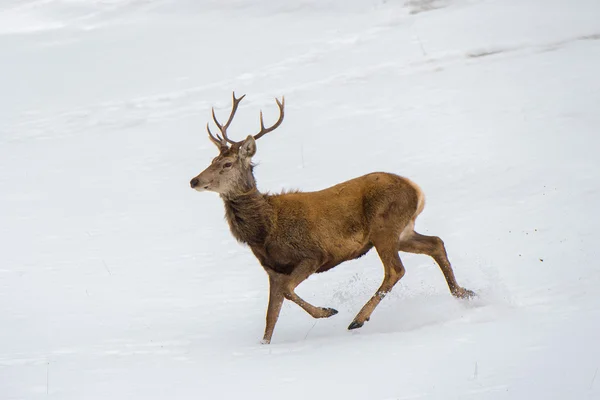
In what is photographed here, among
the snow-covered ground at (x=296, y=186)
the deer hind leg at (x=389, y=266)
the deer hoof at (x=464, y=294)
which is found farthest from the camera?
the deer hoof at (x=464, y=294)

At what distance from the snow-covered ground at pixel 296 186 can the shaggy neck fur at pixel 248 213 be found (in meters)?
0.88

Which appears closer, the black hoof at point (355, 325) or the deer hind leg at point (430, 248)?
the black hoof at point (355, 325)

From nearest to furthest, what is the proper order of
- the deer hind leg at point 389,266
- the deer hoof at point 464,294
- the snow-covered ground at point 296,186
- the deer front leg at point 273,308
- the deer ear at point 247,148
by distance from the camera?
1. the snow-covered ground at point 296,186
2. the deer front leg at point 273,308
3. the deer hind leg at point 389,266
4. the deer hoof at point 464,294
5. the deer ear at point 247,148

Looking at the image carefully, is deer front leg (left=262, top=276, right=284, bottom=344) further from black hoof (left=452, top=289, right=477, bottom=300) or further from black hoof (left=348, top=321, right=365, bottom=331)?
black hoof (left=452, top=289, right=477, bottom=300)

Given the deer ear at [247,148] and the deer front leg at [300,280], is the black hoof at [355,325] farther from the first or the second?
the deer ear at [247,148]

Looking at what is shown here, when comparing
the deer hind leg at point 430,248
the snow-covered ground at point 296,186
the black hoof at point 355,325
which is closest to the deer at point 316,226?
the black hoof at point 355,325

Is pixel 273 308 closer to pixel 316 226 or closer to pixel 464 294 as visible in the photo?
pixel 316 226

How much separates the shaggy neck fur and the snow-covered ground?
34.7 inches

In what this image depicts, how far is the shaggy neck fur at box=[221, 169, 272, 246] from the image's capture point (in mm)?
8406

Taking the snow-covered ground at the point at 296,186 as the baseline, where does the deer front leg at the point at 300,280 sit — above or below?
above

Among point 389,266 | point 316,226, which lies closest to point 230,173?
point 316,226

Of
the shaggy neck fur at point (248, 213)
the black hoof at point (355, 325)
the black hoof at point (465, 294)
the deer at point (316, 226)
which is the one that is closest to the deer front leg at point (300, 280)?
the deer at point (316, 226)

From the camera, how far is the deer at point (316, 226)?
27.2 feet

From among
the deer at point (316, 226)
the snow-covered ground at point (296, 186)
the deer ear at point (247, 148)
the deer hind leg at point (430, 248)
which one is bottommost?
the snow-covered ground at point (296, 186)
